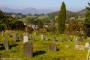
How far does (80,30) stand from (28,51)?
4141 cm

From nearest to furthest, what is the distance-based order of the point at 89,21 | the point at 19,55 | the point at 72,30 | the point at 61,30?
the point at 19,55, the point at 89,21, the point at 72,30, the point at 61,30

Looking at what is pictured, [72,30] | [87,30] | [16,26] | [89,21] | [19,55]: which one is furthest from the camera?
[16,26]

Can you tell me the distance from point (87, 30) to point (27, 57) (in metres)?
32.3

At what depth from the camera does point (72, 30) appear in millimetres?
62594

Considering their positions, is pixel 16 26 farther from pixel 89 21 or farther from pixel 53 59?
pixel 53 59

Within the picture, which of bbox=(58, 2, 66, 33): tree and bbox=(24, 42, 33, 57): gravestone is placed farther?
bbox=(58, 2, 66, 33): tree

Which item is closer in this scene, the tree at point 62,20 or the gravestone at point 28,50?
the gravestone at point 28,50

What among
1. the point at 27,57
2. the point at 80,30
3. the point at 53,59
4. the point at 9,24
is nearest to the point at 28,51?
the point at 27,57

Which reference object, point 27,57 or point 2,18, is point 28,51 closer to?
point 27,57

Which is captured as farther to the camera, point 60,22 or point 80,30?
point 60,22

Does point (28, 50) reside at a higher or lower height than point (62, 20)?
lower

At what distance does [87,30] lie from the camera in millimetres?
53188

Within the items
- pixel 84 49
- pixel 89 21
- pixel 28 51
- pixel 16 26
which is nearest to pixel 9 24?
pixel 16 26

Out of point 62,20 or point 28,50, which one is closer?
point 28,50
